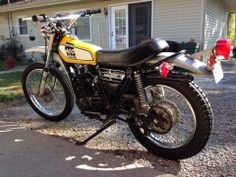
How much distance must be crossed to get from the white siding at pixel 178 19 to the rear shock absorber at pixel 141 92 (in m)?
6.94

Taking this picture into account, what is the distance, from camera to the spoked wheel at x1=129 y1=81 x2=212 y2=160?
7.59 ft

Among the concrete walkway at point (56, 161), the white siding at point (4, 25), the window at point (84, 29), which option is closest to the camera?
the concrete walkway at point (56, 161)

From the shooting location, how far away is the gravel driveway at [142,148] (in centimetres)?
238

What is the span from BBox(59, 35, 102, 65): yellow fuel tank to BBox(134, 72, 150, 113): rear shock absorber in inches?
21.1

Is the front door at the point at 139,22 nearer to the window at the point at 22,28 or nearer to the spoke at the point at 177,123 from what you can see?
the window at the point at 22,28

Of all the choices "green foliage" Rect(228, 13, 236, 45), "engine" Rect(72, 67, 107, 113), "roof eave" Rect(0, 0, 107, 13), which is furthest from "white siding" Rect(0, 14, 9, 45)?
"green foliage" Rect(228, 13, 236, 45)

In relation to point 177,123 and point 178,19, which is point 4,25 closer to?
point 178,19

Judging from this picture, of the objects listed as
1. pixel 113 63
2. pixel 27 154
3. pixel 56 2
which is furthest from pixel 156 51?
A: pixel 56 2

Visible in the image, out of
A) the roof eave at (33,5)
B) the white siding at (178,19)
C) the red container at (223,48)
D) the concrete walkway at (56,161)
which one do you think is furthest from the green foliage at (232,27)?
the concrete walkway at (56,161)

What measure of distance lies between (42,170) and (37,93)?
5.38 ft

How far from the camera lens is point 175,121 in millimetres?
2473

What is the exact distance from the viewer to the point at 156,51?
7.84 feet

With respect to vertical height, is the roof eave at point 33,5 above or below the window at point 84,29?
above

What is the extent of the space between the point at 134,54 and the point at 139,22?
7825 millimetres
